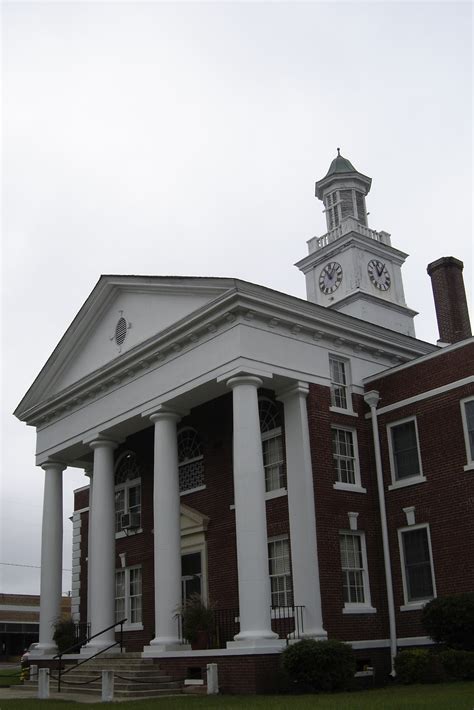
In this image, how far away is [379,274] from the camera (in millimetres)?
36969

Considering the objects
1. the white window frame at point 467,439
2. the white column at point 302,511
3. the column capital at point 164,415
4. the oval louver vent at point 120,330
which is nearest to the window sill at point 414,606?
the white column at point 302,511

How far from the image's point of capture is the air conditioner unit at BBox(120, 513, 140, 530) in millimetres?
29609

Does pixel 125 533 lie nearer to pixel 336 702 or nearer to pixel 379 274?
pixel 336 702

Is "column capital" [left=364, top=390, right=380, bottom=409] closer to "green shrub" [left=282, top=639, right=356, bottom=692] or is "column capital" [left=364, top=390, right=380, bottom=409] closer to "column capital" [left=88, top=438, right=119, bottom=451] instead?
"green shrub" [left=282, top=639, right=356, bottom=692]

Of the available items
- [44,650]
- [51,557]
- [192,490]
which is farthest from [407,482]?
Answer: [44,650]

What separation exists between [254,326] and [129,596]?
40.1ft

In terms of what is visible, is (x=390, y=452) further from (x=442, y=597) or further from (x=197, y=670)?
(x=197, y=670)

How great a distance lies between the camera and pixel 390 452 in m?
24.5

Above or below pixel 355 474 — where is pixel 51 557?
below

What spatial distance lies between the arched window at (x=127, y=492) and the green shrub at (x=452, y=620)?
1244 centimetres

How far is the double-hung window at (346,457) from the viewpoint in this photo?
24.1 metres

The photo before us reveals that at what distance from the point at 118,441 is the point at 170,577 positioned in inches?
258

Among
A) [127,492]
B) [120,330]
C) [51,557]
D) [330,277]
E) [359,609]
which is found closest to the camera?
[359,609]

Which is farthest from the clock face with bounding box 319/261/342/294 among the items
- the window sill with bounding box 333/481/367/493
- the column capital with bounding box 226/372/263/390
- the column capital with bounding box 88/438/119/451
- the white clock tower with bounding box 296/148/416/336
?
the column capital with bounding box 226/372/263/390
